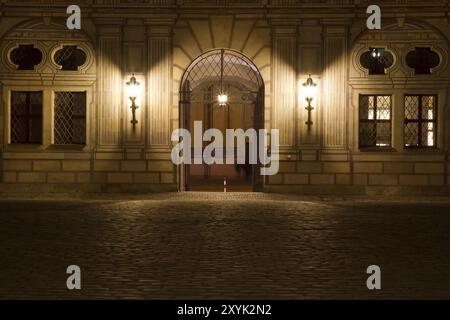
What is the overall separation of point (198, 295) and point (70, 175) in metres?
14.6

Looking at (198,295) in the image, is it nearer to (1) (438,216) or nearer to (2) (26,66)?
(1) (438,216)

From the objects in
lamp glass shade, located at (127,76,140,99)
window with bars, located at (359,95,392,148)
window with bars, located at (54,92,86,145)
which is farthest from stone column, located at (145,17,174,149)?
window with bars, located at (359,95,392,148)

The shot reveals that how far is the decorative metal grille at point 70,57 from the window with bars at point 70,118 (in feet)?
2.66

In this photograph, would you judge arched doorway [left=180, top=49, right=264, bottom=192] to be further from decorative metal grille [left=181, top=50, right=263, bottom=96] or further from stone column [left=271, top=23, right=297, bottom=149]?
stone column [left=271, top=23, right=297, bottom=149]

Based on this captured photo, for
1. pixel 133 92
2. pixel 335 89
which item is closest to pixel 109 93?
pixel 133 92

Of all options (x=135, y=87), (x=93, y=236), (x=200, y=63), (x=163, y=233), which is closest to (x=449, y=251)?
(x=163, y=233)

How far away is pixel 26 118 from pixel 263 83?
275 inches

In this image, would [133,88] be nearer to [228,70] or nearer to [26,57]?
[26,57]

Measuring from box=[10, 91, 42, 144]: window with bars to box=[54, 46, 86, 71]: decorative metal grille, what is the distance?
1199 millimetres

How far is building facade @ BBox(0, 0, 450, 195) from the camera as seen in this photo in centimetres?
2245

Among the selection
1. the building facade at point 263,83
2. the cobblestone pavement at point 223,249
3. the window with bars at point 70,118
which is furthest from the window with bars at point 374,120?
the window with bars at point 70,118

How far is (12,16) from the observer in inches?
892

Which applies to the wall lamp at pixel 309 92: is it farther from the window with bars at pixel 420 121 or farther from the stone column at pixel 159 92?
the stone column at pixel 159 92

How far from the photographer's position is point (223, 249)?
39.7ft
